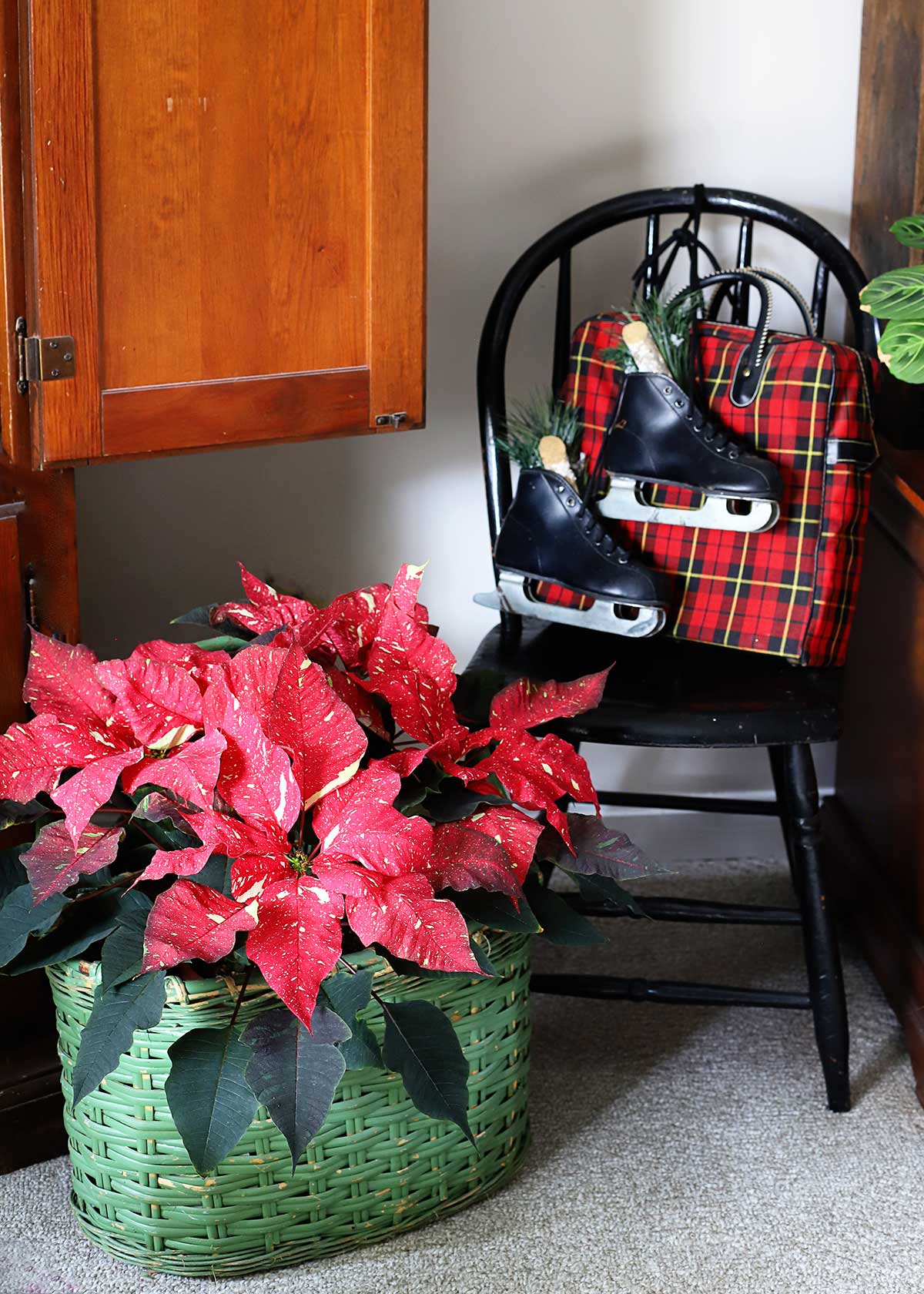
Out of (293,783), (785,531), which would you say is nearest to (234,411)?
(293,783)

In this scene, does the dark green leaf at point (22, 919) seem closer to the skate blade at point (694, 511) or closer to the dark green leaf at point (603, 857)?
the dark green leaf at point (603, 857)

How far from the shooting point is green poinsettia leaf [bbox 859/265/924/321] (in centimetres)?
129

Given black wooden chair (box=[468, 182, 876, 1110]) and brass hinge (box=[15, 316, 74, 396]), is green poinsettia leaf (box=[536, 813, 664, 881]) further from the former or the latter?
brass hinge (box=[15, 316, 74, 396])

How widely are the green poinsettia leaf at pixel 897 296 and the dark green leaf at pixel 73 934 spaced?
90 cm

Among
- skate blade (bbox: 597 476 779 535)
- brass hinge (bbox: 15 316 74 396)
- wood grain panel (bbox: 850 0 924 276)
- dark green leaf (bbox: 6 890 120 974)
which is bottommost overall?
dark green leaf (bbox: 6 890 120 974)

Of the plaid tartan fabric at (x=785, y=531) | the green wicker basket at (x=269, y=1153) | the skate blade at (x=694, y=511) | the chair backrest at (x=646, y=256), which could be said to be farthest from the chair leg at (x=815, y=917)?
the chair backrest at (x=646, y=256)

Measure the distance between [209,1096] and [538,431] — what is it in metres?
0.83

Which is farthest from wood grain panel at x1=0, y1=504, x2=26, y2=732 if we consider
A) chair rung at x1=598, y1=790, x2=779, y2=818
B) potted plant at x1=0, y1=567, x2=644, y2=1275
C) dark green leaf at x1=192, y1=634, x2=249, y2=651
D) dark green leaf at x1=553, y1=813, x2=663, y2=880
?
chair rung at x1=598, y1=790, x2=779, y2=818

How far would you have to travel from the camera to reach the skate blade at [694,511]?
143cm

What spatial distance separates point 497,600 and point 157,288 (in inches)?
21.5

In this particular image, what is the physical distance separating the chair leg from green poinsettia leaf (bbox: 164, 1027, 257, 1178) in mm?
647

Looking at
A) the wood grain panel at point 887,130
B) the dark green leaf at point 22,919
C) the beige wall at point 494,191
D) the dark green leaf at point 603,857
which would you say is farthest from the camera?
the beige wall at point 494,191

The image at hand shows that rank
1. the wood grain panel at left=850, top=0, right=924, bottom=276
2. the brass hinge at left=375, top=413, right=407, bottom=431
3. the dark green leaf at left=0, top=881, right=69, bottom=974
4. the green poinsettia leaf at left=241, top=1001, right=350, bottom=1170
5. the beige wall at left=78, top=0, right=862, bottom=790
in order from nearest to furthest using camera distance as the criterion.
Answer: the green poinsettia leaf at left=241, top=1001, right=350, bottom=1170, the dark green leaf at left=0, top=881, right=69, bottom=974, the brass hinge at left=375, top=413, right=407, bottom=431, the wood grain panel at left=850, top=0, right=924, bottom=276, the beige wall at left=78, top=0, right=862, bottom=790

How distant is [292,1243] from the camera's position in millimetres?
1225
